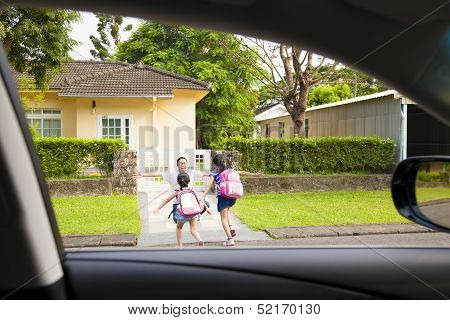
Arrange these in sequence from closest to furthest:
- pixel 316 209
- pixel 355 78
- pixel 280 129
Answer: pixel 355 78
pixel 316 209
pixel 280 129

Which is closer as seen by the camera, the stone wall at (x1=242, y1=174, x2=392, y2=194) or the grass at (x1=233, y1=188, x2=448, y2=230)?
the grass at (x1=233, y1=188, x2=448, y2=230)

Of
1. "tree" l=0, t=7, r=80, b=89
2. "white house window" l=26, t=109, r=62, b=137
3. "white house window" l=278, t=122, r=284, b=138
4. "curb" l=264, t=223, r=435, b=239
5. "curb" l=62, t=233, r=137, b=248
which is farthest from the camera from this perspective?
"white house window" l=278, t=122, r=284, b=138

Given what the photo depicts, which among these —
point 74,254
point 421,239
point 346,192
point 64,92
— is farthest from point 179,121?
point 74,254

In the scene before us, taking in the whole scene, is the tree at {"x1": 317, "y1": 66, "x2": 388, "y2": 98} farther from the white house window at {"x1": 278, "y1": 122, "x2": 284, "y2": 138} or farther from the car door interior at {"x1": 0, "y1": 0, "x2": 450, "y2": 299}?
the white house window at {"x1": 278, "y1": 122, "x2": 284, "y2": 138}

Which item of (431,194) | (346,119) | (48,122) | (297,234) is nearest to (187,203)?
(297,234)

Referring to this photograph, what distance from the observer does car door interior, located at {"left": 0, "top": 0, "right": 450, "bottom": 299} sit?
67 cm

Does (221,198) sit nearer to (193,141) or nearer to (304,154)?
(193,141)

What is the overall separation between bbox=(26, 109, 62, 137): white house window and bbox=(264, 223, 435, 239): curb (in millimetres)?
1265

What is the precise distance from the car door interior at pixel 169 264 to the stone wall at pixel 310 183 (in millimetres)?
1552

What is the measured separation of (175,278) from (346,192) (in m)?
2.12

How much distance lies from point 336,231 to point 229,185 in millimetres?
690

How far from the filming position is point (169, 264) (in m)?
0.82

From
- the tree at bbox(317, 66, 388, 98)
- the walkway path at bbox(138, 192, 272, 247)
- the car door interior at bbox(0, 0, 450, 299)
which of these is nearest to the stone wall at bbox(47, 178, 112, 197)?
the walkway path at bbox(138, 192, 272, 247)
